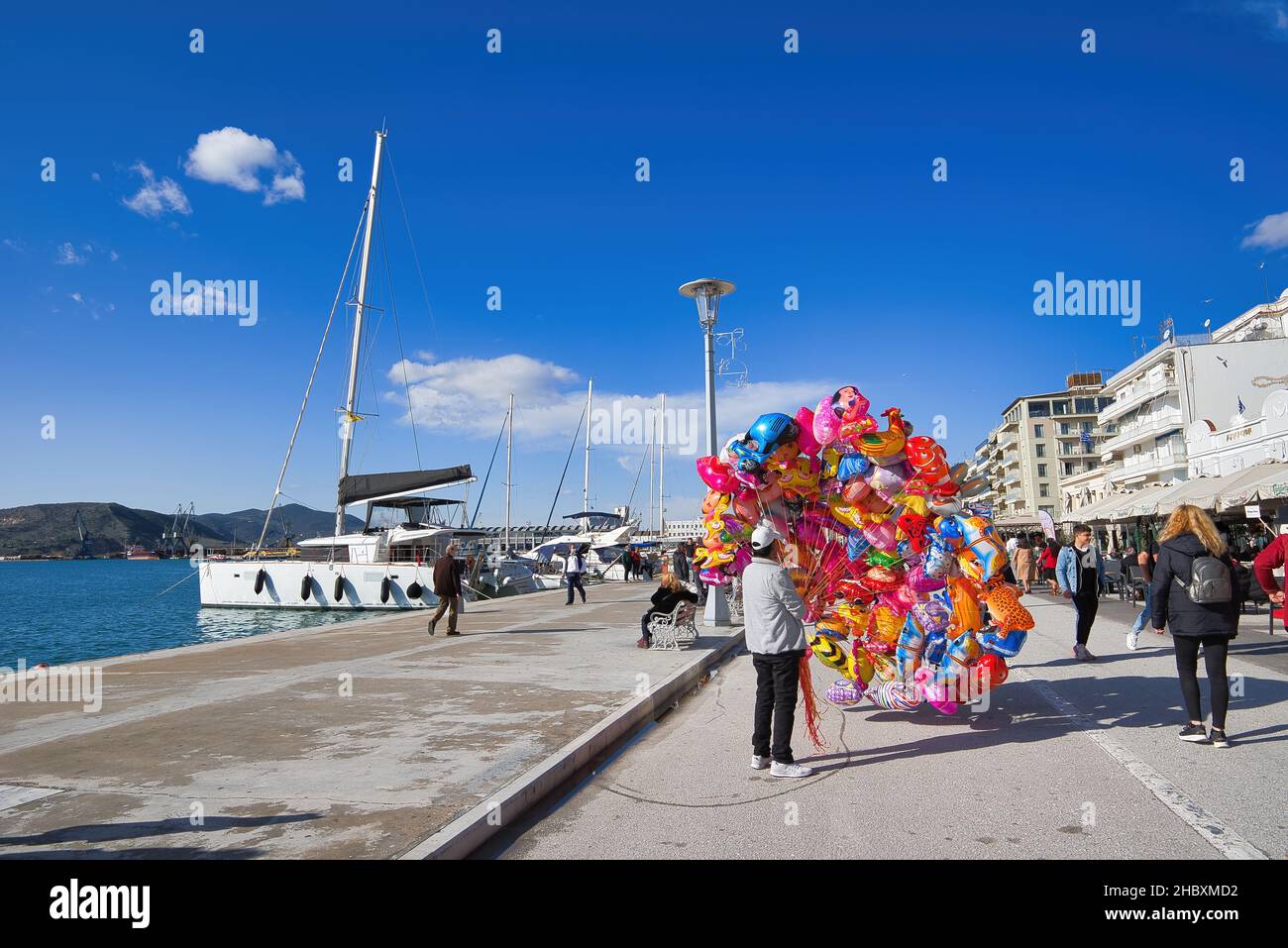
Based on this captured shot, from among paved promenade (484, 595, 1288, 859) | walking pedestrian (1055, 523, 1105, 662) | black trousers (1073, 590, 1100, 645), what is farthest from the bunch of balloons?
black trousers (1073, 590, 1100, 645)

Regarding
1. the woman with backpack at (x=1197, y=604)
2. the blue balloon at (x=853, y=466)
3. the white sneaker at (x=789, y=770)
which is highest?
the blue balloon at (x=853, y=466)

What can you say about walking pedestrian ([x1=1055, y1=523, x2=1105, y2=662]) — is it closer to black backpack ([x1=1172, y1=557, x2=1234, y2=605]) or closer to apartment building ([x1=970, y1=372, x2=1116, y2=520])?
black backpack ([x1=1172, y1=557, x2=1234, y2=605])

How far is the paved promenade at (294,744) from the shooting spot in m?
4.55

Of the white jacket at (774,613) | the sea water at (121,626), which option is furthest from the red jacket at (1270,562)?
the sea water at (121,626)

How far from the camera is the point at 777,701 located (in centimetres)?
610

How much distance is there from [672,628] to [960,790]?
7880 millimetres

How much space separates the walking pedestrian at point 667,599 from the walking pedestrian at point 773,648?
6995 mm

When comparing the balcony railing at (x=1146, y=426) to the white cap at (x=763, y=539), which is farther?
the balcony railing at (x=1146, y=426)

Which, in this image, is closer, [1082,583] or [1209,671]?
[1209,671]

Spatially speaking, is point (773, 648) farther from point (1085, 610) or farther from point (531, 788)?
point (1085, 610)

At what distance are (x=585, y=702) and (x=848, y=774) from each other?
335 centimetres

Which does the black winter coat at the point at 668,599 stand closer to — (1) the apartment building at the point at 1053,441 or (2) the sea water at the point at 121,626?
(2) the sea water at the point at 121,626

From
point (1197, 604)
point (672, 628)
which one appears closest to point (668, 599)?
point (672, 628)
